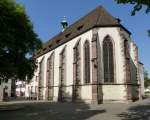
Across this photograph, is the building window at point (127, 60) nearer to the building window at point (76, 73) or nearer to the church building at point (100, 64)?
the church building at point (100, 64)

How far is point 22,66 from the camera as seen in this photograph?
25.4 meters

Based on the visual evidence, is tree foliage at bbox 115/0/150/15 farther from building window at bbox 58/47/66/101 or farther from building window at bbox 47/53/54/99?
building window at bbox 47/53/54/99

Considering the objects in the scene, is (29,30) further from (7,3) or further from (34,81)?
(34,81)

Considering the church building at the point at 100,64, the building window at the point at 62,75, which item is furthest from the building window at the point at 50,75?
the building window at the point at 62,75

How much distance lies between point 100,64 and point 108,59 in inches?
Answer: 52.1

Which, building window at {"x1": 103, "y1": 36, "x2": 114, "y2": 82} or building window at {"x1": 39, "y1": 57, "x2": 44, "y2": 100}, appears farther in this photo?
building window at {"x1": 39, "y1": 57, "x2": 44, "y2": 100}

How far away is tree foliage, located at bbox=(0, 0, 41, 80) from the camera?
2169 centimetres

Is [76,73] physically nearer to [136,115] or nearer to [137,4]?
[136,115]

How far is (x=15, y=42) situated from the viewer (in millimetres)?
23750

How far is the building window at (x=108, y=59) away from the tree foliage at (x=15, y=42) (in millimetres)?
9933

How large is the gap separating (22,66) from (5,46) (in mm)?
3480

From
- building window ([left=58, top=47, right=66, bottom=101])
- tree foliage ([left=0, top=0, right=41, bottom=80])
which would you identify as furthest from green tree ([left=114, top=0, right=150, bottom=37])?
building window ([left=58, top=47, right=66, bottom=101])

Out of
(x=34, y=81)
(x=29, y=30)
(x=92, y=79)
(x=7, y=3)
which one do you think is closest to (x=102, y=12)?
(x=92, y=79)

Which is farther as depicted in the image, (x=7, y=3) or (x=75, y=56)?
(x=75, y=56)
